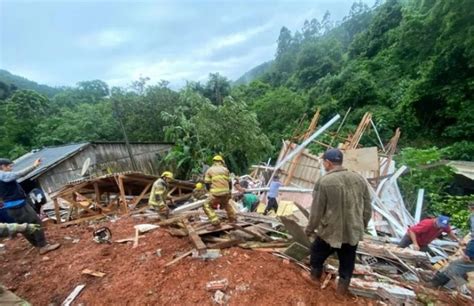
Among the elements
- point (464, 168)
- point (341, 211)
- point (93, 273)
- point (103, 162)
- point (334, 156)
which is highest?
point (334, 156)

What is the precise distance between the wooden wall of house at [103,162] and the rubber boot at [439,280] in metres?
14.6

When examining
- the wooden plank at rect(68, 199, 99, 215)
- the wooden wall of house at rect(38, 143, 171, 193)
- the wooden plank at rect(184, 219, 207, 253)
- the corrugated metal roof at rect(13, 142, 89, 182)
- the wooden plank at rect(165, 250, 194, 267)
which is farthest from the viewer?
the wooden wall of house at rect(38, 143, 171, 193)

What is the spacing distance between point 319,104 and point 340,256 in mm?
18725

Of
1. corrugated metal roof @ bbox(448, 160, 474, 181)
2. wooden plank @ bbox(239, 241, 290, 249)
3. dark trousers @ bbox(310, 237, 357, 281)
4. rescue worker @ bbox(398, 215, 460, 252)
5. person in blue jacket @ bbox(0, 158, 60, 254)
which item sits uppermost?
person in blue jacket @ bbox(0, 158, 60, 254)

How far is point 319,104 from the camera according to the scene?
20484 mm

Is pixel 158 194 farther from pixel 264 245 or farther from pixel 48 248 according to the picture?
pixel 264 245

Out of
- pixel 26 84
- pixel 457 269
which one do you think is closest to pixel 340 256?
pixel 457 269

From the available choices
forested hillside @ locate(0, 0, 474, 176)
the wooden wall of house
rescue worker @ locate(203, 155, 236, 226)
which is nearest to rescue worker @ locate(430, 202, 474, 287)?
rescue worker @ locate(203, 155, 236, 226)

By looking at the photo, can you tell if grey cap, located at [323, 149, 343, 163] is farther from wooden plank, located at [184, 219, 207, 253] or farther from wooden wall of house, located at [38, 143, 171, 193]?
wooden wall of house, located at [38, 143, 171, 193]

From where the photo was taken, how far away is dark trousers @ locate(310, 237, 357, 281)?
301 cm

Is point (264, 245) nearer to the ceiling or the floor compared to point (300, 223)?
nearer to the ceiling

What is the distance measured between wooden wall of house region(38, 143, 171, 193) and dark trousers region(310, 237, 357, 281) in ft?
45.3

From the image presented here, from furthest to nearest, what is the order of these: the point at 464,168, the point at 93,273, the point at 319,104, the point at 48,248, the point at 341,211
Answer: the point at 319,104
the point at 464,168
the point at 48,248
the point at 93,273
the point at 341,211

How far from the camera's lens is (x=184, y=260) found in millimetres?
3924
